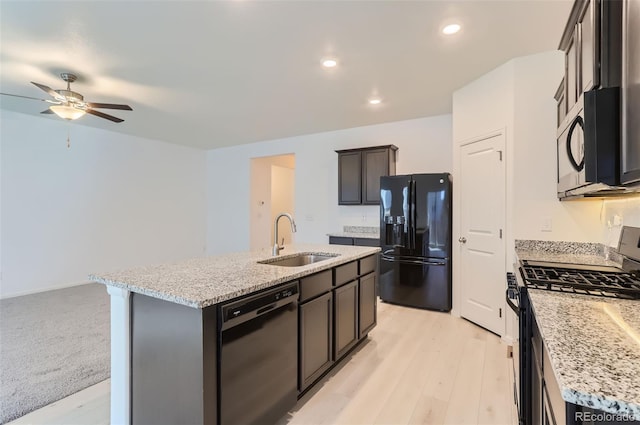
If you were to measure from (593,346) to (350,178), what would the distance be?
14.1ft

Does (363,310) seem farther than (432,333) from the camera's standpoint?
No

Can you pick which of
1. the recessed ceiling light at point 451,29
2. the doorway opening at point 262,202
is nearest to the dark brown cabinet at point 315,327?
the recessed ceiling light at point 451,29

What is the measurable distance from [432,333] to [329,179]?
319cm

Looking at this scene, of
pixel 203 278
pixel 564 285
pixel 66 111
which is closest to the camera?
pixel 564 285

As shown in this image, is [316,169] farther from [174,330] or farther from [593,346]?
[593,346]

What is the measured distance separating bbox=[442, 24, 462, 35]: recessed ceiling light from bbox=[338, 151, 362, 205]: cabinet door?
254 centimetres

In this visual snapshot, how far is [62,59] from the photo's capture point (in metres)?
2.86

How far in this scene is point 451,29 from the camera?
2416mm

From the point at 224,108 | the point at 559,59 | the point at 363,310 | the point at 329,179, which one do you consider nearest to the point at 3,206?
the point at 224,108

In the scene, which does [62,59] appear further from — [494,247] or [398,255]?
[494,247]

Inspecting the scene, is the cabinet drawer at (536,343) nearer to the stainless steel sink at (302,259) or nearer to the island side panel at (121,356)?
the stainless steel sink at (302,259)

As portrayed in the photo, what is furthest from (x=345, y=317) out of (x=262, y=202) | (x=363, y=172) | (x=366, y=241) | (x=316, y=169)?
(x=262, y=202)

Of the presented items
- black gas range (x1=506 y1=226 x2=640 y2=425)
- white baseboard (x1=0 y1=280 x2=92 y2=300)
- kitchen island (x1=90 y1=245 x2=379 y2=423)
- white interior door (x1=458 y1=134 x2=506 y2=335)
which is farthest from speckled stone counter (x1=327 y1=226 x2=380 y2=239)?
white baseboard (x1=0 y1=280 x2=92 y2=300)

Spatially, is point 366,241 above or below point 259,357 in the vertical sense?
above
